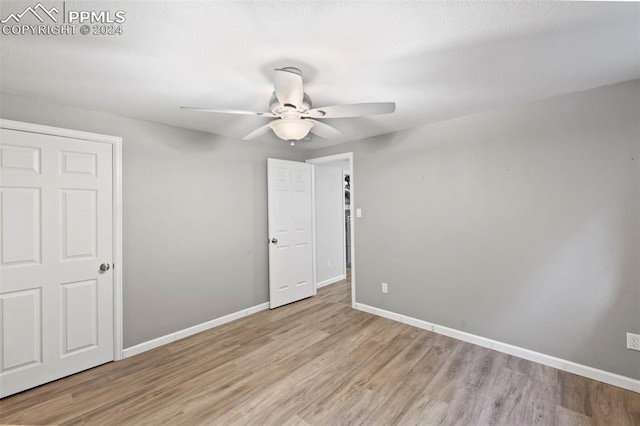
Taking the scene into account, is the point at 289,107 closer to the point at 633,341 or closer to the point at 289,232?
the point at 289,232

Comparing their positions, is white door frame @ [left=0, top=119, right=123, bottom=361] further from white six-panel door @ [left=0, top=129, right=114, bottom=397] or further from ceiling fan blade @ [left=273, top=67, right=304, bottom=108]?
ceiling fan blade @ [left=273, top=67, right=304, bottom=108]

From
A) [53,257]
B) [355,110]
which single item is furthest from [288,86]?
[53,257]

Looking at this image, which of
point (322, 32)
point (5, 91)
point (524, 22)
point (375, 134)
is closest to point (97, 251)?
point (5, 91)

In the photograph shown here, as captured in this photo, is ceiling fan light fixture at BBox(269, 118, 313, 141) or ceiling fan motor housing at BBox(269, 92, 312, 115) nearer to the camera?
ceiling fan motor housing at BBox(269, 92, 312, 115)

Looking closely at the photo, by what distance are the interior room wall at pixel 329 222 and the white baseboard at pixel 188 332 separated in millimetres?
1396

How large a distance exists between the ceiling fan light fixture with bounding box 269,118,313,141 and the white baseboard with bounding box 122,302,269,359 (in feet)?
7.67

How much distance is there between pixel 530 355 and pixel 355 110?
2.59 metres

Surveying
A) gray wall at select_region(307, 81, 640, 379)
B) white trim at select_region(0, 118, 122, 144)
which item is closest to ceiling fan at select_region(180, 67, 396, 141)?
white trim at select_region(0, 118, 122, 144)

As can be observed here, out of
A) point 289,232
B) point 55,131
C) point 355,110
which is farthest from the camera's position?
point 289,232

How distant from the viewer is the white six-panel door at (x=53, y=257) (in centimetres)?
203

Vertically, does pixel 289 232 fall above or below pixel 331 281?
above

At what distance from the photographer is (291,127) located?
2000 mm

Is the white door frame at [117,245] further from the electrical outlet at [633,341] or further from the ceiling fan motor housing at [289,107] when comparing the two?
the electrical outlet at [633,341]

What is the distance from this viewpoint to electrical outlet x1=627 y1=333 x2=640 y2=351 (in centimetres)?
199
